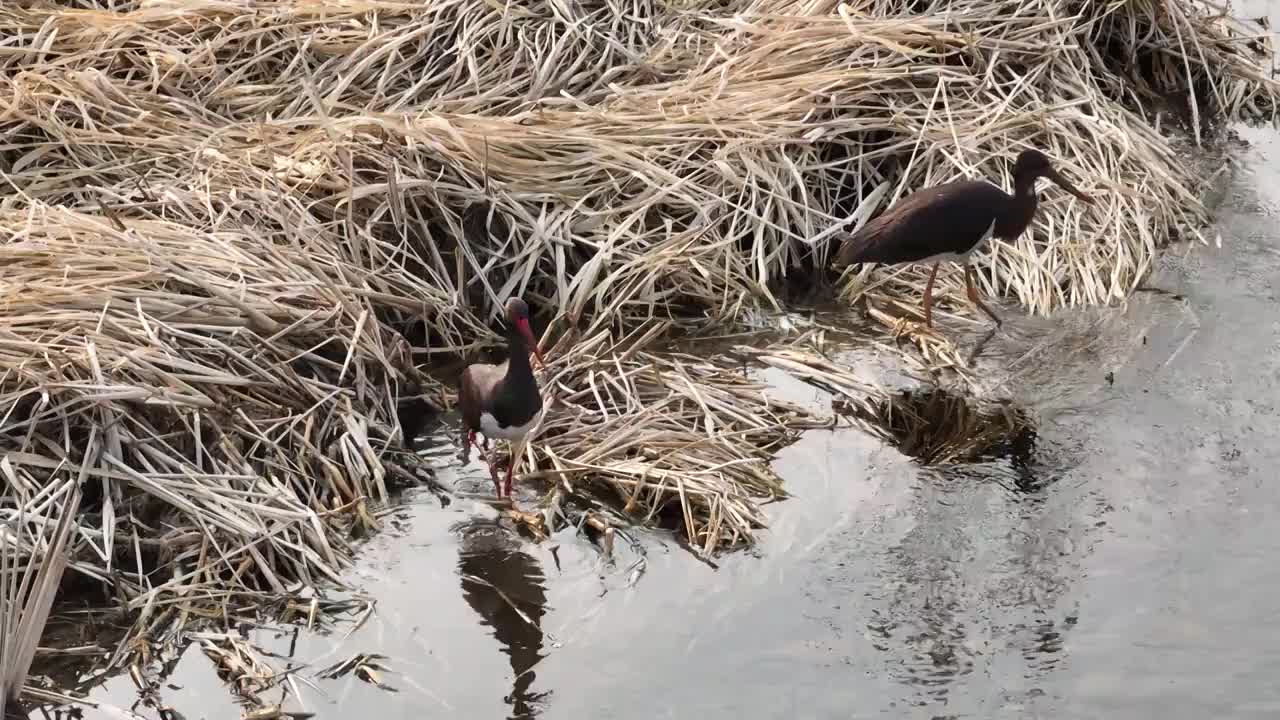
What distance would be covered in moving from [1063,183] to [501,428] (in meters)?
2.94

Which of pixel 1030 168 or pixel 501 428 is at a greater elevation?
pixel 1030 168

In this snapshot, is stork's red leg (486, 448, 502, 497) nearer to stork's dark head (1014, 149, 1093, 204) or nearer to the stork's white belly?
the stork's white belly

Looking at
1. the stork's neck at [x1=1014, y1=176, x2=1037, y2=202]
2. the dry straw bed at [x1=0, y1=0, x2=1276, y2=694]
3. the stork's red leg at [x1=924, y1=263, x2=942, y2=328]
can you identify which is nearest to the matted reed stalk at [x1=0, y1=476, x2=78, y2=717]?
the dry straw bed at [x1=0, y1=0, x2=1276, y2=694]

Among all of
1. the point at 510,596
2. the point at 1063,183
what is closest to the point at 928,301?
the point at 1063,183

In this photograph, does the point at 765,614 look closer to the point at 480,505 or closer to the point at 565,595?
the point at 565,595

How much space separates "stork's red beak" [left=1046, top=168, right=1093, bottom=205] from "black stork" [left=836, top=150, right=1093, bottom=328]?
10cm

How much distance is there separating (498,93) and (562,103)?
1.00 feet

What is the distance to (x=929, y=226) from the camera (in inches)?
245

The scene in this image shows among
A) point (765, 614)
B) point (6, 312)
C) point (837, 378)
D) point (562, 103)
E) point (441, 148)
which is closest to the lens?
Answer: point (765, 614)

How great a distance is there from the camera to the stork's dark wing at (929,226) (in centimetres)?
624

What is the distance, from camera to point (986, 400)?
6000 mm

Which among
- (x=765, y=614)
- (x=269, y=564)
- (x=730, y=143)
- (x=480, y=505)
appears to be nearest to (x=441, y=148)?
(x=730, y=143)

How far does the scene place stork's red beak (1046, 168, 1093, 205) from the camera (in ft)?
21.8

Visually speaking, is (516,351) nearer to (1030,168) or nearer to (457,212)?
(457,212)
